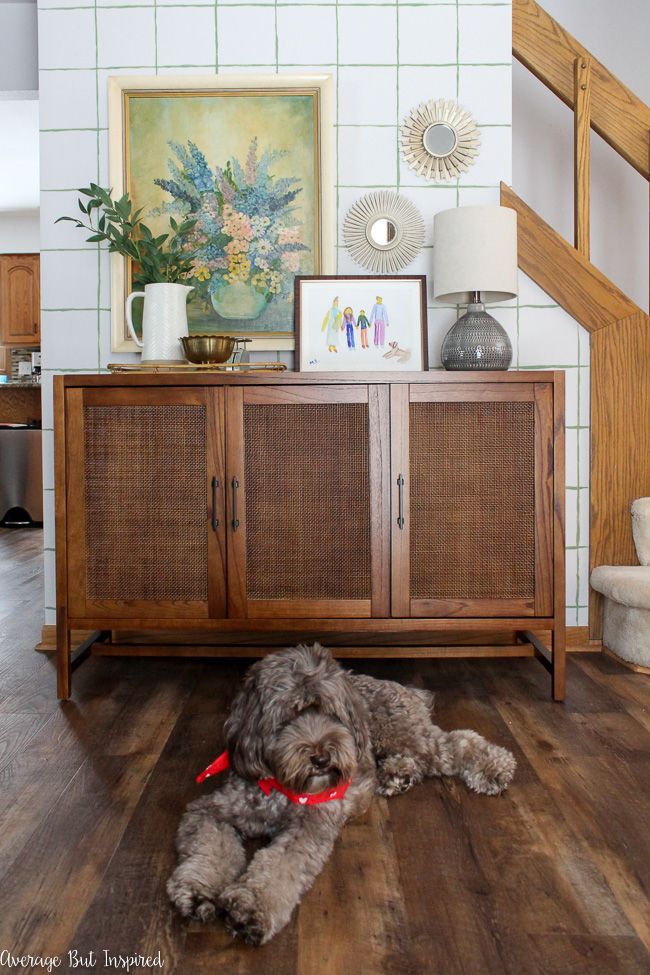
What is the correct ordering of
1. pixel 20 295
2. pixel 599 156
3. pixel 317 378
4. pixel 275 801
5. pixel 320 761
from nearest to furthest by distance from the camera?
pixel 320 761 < pixel 275 801 < pixel 317 378 < pixel 599 156 < pixel 20 295

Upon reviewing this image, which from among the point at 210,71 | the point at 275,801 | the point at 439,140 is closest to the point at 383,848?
the point at 275,801

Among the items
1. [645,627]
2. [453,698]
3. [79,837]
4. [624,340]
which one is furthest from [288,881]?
[624,340]

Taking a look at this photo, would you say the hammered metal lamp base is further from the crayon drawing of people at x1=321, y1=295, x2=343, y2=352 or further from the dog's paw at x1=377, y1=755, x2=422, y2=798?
the dog's paw at x1=377, y1=755, x2=422, y2=798

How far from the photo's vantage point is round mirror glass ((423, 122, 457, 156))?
9.16 ft

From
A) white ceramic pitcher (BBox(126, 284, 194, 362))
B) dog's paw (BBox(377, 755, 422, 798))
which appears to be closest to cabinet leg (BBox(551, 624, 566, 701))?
dog's paw (BBox(377, 755, 422, 798))

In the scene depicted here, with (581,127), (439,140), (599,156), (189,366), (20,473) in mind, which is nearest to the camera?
(189,366)

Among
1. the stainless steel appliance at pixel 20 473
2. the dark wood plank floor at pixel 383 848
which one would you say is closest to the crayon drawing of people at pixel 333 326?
the dark wood plank floor at pixel 383 848

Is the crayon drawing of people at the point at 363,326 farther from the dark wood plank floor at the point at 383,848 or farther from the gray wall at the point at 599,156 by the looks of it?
the gray wall at the point at 599,156

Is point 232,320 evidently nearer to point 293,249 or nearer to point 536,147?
point 293,249

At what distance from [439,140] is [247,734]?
2184 mm

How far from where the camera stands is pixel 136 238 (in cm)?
282

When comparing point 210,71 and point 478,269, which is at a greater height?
point 210,71

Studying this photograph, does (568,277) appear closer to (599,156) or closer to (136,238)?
(599,156)

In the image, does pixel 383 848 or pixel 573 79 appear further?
pixel 573 79
